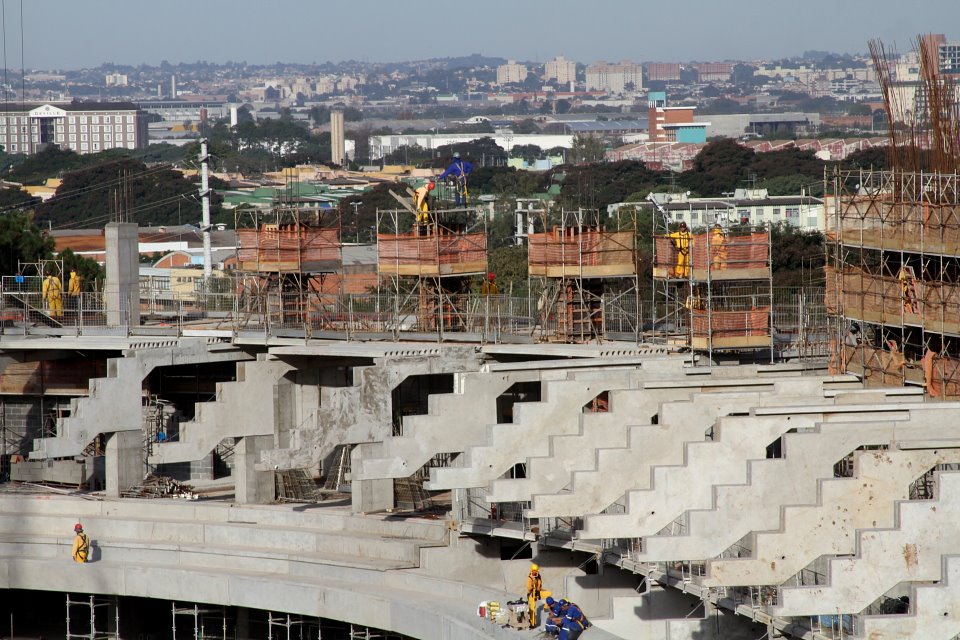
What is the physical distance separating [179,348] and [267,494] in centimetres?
315

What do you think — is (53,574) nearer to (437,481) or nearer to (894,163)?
(437,481)

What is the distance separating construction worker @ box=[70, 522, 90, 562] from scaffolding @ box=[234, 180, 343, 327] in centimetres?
683

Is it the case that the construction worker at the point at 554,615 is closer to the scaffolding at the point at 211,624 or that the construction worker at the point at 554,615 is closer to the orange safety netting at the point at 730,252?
the scaffolding at the point at 211,624

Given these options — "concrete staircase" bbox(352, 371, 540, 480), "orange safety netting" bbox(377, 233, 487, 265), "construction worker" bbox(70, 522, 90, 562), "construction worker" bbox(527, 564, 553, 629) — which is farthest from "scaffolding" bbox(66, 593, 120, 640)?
"orange safety netting" bbox(377, 233, 487, 265)

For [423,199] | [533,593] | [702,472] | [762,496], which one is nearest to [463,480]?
[533,593]

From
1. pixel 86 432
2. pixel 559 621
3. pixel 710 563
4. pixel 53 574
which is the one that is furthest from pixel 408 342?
pixel 710 563

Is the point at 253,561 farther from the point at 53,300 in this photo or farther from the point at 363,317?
the point at 53,300

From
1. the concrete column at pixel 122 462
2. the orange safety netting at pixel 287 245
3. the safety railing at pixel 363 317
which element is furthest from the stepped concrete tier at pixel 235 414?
the orange safety netting at pixel 287 245

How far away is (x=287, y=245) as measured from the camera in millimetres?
34125

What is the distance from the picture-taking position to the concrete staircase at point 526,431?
24.5 meters

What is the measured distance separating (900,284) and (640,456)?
20.8 feet

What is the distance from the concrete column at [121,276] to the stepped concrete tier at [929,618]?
2049cm

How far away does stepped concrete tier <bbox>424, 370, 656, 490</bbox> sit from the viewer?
2447 centimetres

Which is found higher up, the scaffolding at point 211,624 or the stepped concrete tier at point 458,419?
the stepped concrete tier at point 458,419
